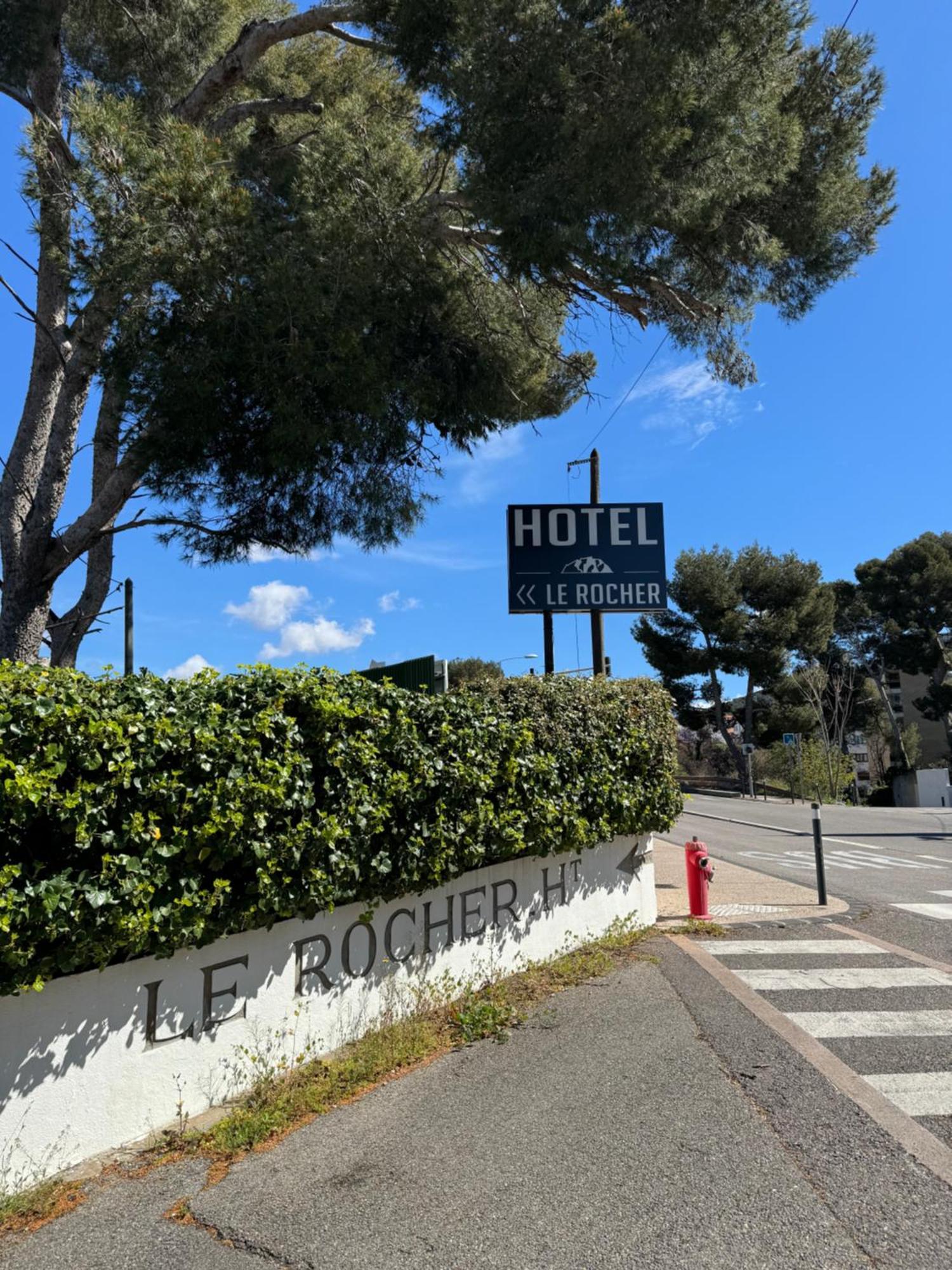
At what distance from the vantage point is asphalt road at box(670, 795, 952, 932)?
35.3ft

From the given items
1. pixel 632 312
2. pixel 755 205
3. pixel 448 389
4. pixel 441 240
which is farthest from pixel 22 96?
pixel 755 205

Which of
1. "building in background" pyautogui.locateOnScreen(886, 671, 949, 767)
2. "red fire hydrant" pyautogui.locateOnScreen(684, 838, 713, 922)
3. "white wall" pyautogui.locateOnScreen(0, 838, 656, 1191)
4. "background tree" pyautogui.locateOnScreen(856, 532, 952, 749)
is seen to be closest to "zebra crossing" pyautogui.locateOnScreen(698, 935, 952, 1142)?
"red fire hydrant" pyautogui.locateOnScreen(684, 838, 713, 922)

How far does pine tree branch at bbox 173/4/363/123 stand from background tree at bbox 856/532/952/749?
50.0 metres

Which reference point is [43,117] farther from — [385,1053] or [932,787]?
[932,787]

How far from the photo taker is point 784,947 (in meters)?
7.13

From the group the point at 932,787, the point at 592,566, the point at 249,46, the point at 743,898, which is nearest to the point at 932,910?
the point at 743,898

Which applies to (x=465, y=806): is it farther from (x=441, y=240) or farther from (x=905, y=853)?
(x=905, y=853)

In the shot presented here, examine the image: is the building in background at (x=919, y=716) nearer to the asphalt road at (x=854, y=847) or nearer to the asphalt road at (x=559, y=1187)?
the asphalt road at (x=854, y=847)

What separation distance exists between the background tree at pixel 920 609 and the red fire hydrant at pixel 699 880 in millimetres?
48044

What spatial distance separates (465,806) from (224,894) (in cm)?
197

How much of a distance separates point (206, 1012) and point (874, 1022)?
3954 millimetres

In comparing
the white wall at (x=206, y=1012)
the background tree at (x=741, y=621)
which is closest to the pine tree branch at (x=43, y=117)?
the white wall at (x=206, y=1012)

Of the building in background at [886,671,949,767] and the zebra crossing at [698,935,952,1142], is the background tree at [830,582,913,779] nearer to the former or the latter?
the building in background at [886,671,949,767]

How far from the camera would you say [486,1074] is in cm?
439
